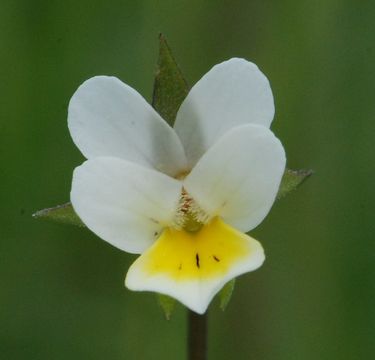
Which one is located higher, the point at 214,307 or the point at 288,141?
the point at 288,141

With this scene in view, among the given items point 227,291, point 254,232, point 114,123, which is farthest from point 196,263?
point 254,232

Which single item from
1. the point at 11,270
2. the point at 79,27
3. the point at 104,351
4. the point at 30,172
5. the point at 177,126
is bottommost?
the point at 104,351

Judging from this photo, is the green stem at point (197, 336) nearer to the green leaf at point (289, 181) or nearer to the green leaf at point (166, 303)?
the green leaf at point (166, 303)

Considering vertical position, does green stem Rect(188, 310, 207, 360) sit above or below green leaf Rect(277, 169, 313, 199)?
below

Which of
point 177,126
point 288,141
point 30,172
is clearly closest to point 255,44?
point 288,141

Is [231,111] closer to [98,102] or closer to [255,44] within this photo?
[98,102]

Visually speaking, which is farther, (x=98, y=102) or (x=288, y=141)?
(x=288, y=141)

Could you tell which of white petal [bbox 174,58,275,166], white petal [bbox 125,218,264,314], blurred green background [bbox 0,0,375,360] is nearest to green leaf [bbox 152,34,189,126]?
white petal [bbox 174,58,275,166]

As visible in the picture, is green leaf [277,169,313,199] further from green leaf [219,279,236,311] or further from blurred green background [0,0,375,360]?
blurred green background [0,0,375,360]
